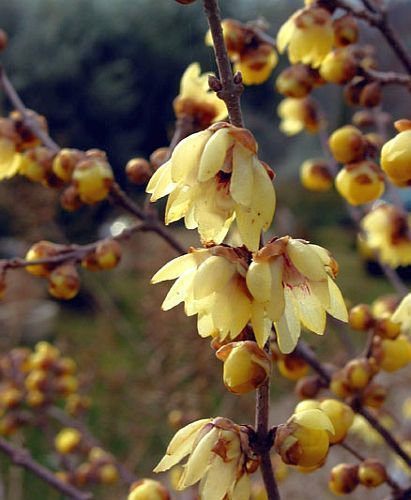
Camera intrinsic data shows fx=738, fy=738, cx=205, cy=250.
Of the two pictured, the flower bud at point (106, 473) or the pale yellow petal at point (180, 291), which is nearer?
the pale yellow petal at point (180, 291)

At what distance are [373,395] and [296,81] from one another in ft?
1.59

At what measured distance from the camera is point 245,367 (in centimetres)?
57

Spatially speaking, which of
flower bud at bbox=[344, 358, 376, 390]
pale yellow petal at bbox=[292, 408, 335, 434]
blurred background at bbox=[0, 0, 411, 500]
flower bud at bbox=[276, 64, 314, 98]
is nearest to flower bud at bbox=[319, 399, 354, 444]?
flower bud at bbox=[344, 358, 376, 390]

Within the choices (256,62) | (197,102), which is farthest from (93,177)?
(256,62)

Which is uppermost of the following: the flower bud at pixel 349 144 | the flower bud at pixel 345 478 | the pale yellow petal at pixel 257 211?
the pale yellow petal at pixel 257 211

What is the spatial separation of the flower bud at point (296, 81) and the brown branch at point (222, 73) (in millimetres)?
595

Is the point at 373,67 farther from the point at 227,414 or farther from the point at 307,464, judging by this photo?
the point at 227,414

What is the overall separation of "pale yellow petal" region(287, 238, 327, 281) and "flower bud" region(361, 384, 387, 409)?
435mm

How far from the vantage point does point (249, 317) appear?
0.57 m

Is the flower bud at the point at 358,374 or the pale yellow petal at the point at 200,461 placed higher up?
the pale yellow petal at the point at 200,461

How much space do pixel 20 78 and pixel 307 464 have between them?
7230mm

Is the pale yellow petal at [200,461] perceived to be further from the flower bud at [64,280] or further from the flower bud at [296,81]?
the flower bud at [296,81]

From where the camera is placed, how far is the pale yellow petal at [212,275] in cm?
56

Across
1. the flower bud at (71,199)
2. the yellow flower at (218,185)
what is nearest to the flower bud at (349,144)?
the flower bud at (71,199)
